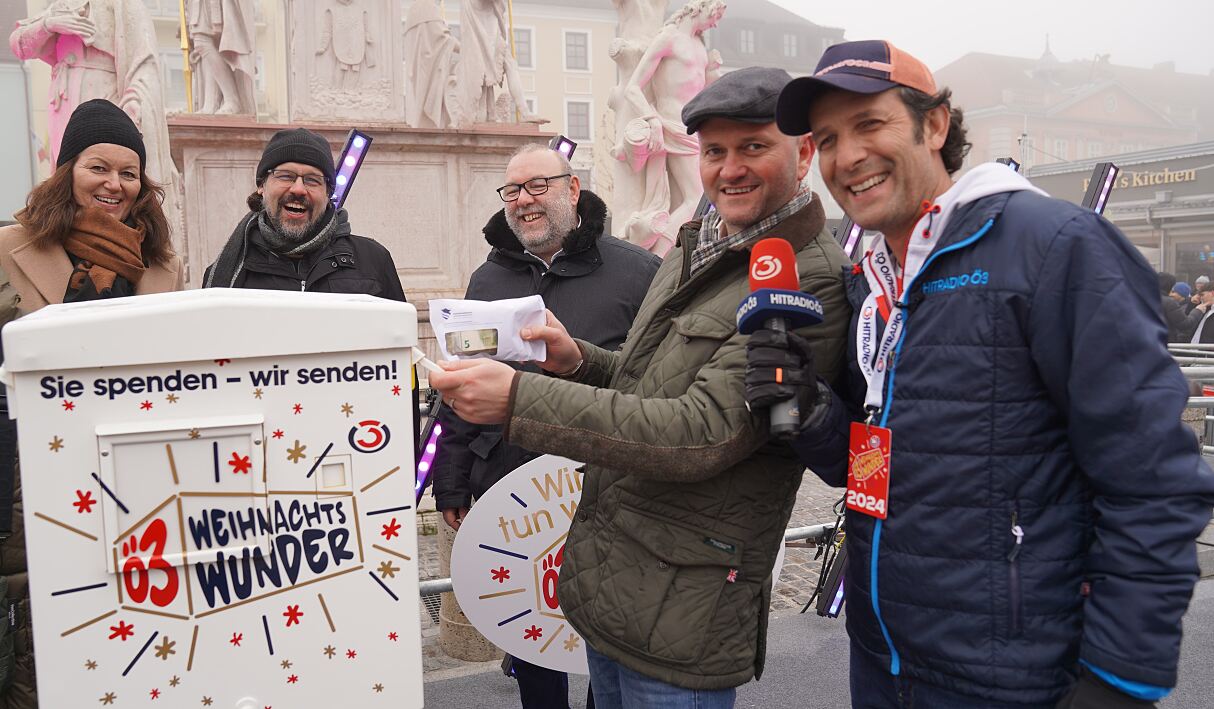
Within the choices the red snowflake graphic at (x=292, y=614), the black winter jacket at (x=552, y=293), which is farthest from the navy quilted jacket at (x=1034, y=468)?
the black winter jacket at (x=552, y=293)

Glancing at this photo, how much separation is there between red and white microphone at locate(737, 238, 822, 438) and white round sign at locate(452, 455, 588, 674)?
1210 millimetres

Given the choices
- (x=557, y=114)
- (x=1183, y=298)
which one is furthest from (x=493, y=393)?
(x=557, y=114)

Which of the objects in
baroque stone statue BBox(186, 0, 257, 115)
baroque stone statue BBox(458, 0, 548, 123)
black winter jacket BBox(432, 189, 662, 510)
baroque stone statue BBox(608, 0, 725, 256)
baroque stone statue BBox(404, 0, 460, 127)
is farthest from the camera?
baroque stone statue BBox(608, 0, 725, 256)

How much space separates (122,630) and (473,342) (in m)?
0.85

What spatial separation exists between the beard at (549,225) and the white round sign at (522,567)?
2.56 feet

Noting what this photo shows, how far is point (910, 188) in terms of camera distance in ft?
5.27

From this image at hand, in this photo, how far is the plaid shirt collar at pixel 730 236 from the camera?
182 centimetres

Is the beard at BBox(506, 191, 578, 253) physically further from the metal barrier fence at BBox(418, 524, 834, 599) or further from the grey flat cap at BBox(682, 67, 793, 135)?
the grey flat cap at BBox(682, 67, 793, 135)

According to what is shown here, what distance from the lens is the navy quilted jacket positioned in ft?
4.41

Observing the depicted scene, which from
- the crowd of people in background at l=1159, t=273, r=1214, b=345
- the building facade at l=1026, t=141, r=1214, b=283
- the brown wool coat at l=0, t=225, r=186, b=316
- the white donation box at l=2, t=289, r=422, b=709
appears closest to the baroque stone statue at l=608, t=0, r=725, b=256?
the crowd of people in background at l=1159, t=273, r=1214, b=345

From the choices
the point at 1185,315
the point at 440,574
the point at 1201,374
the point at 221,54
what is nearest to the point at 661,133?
the point at 221,54

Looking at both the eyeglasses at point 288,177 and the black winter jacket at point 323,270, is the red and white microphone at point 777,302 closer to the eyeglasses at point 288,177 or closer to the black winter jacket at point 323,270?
the black winter jacket at point 323,270

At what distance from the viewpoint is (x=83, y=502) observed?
138cm

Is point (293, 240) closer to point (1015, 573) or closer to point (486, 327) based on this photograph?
point (486, 327)
